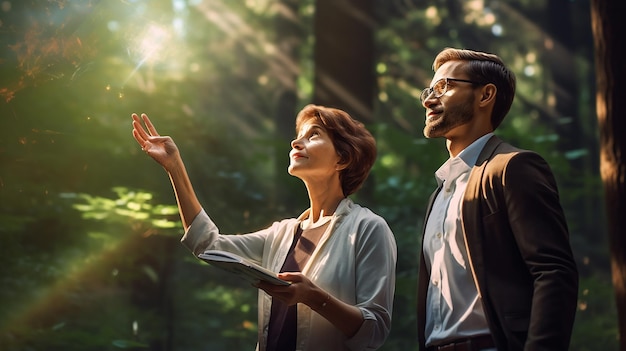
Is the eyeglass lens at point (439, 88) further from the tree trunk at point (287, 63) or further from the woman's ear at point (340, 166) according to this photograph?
the tree trunk at point (287, 63)

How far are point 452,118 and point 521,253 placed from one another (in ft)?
2.43

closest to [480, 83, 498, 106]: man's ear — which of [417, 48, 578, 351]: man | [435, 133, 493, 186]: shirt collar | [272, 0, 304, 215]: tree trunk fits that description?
[417, 48, 578, 351]: man

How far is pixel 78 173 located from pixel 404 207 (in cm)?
358

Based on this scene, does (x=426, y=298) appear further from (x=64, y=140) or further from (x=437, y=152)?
(x=437, y=152)

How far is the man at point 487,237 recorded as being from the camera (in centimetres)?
272

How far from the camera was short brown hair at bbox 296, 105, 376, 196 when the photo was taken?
376cm

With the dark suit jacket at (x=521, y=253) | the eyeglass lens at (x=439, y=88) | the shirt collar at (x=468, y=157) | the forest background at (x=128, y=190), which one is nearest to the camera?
the dark suit jacket at (x=521, y=253)

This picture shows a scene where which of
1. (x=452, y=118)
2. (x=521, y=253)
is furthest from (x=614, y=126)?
(x=521, y=253)

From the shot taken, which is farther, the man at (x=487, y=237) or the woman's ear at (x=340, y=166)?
the woman's ear at (x=340, y=166)

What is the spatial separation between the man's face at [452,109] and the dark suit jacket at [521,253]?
1.00 ft

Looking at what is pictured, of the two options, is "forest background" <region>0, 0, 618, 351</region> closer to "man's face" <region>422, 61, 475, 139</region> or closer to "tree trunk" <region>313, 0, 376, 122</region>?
"tree trunk" <region>313, 0, 376, 122</region>

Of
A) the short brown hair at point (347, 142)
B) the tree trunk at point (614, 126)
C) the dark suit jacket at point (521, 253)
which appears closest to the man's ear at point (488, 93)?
the dark suit jacket at point (521, 253)

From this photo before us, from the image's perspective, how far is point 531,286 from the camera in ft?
9.31

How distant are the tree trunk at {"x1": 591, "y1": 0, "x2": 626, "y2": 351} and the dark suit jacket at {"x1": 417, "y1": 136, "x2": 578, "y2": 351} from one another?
3330 mm
